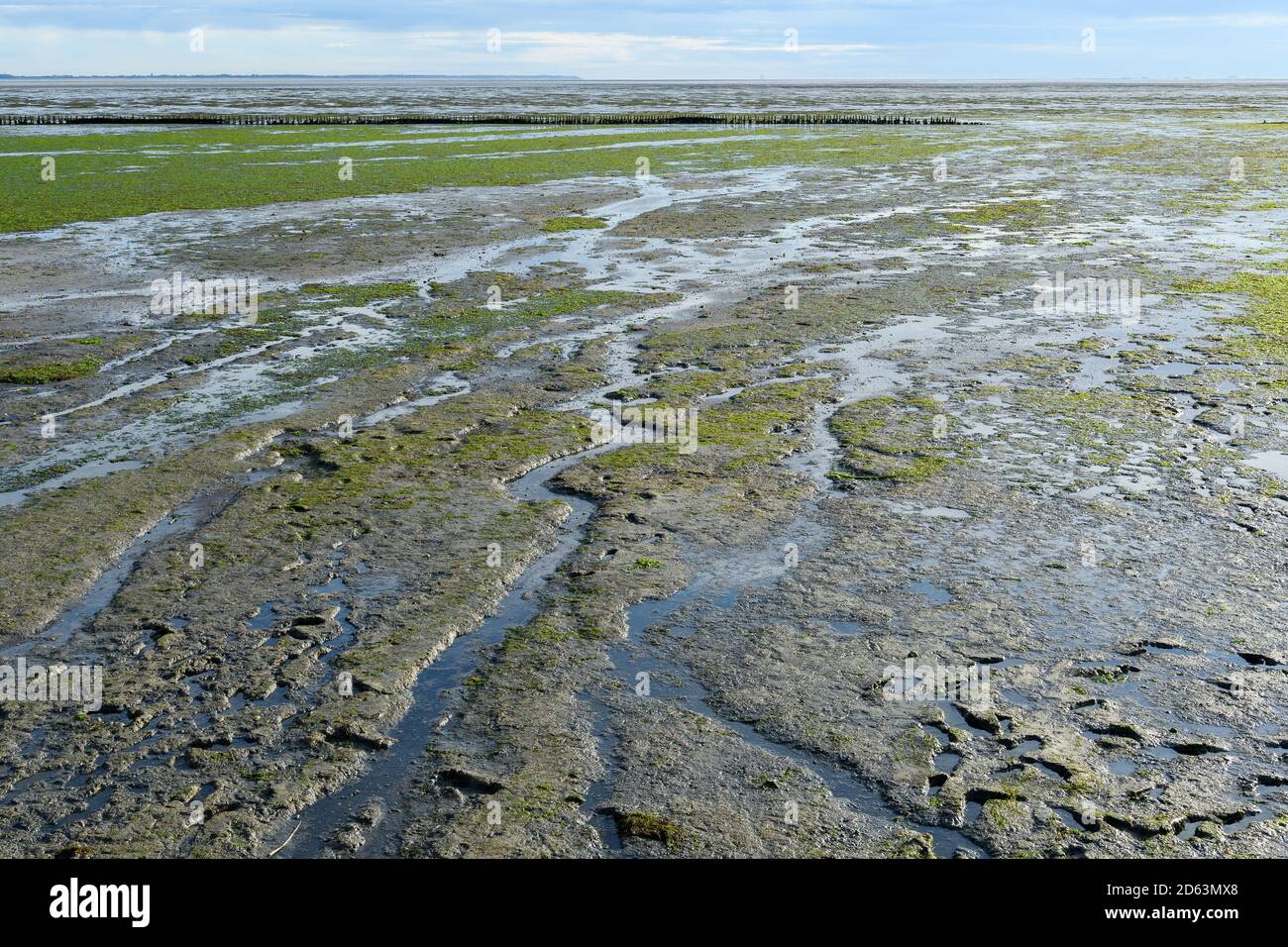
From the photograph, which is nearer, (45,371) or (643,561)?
(643,561)

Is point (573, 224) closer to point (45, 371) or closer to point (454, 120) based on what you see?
point (45, 371)

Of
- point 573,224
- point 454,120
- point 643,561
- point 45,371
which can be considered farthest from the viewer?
point 454,120

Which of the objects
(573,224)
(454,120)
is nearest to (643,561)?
(573,224)

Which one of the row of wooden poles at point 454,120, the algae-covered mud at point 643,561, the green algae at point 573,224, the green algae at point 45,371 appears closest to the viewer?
the algae-covered mud at point 643,561

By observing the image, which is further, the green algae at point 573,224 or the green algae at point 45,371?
the green algae at point 573,224

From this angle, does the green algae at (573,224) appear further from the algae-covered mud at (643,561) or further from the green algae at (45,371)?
the green algae at (45,371)

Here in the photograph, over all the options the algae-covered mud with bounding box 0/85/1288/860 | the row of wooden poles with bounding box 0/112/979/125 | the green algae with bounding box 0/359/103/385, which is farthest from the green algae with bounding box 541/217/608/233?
the row of wooden poles with bounding box 0/112/979/125

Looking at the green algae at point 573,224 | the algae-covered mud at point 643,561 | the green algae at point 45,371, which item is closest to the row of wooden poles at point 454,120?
the green algae at point 573,224

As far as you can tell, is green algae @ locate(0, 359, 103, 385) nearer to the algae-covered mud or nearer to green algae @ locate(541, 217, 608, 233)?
the algae-covered mud
